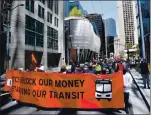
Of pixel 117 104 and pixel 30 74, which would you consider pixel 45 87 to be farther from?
pixel 117 104

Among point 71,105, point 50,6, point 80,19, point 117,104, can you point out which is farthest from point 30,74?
point 80,19

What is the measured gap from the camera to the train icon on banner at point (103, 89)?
26.3 feet

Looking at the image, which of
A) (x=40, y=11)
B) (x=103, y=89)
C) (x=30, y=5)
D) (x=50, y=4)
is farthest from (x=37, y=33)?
(x=103, y=89)

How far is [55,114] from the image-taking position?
24.3ft

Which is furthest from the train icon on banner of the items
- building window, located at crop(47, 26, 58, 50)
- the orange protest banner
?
building window, located at crop(47, 26, 58, 50)

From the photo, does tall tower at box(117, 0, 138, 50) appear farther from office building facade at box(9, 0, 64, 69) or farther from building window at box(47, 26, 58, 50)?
building window at box(47, 26, 58, 50)

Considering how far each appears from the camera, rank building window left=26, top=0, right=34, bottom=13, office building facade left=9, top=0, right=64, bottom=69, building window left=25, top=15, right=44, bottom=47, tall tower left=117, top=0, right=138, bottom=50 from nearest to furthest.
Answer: office building facade left=9, top=0, right=64, bottom=69 < tall tower left=117, top=0, right=138, bottom=50 < building window left=26, top=0, right=34, bottom=13 < building window left=25, top=15, right=44, bottom=47

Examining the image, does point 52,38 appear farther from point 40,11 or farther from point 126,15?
point 126,15

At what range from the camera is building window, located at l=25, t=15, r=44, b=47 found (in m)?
39.6

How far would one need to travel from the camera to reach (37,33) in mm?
44312

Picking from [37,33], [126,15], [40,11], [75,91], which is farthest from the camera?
[126,15]

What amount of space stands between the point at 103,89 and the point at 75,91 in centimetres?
93

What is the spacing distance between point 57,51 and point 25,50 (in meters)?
19.6

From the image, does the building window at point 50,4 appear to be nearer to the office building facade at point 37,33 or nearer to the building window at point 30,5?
the office building facade at point 37,33
